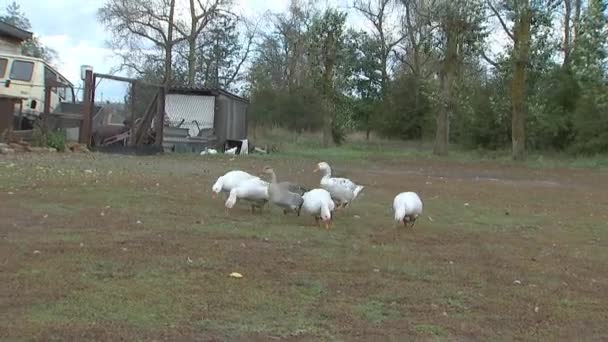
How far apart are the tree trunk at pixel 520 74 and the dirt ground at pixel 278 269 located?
55.7 feet

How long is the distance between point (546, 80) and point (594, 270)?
2981cm

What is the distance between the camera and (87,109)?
859 inches

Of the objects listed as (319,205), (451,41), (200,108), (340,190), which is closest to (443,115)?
(451,41)

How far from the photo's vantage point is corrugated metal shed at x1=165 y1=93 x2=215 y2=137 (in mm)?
29531

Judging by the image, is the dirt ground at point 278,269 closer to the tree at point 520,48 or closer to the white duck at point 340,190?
the white duck at point 340,190

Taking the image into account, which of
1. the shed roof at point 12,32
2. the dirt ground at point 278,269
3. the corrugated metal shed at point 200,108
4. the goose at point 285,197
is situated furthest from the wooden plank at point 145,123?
the goose at point 285,197

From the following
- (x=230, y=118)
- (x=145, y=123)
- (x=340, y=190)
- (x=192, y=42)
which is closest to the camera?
(x=340, y=190)

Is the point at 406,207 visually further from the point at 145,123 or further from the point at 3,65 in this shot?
the point at 3,65

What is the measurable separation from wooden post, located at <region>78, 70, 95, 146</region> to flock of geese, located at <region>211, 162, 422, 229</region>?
11.3m

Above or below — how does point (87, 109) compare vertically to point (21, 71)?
below

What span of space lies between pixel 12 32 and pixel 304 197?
818 inches

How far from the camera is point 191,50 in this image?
46375mm

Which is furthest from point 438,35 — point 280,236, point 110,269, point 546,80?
point 110,269

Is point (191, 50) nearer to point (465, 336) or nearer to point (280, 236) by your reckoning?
point (280, 236)
